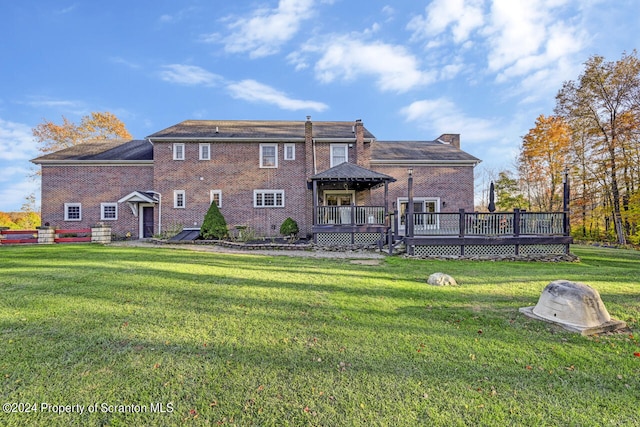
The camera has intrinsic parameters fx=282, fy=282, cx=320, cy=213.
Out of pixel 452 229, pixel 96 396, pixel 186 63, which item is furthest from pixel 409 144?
pixel 96 396

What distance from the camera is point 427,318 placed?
4.18 meters

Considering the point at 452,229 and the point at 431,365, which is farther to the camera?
the point at 452,229

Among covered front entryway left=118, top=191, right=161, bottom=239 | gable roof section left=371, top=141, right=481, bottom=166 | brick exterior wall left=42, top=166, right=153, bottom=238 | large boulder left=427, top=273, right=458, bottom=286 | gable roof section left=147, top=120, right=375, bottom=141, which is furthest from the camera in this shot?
gable roof section left=371, top=141, right=481, bottom=166

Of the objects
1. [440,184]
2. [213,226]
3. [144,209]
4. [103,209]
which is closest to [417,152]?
[440,184]

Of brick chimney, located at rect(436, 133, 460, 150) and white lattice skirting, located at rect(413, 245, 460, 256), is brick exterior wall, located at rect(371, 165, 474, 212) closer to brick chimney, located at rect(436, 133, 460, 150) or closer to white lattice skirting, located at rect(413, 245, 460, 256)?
brick chimney, located at rect(436, 133, 460, 150)

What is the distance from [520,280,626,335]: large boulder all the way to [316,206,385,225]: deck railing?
923cm

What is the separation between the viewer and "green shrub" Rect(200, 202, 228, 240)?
14719 millimetres

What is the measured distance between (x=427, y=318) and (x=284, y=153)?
14477 mm

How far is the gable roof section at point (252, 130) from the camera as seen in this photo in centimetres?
1683

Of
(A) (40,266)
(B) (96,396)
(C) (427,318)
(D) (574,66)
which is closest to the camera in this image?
(B) (96,396)

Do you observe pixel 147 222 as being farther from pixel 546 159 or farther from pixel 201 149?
pixel 546 159

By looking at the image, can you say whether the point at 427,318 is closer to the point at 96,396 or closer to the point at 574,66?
the point at 96,396

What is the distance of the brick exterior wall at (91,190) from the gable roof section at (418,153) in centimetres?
1474

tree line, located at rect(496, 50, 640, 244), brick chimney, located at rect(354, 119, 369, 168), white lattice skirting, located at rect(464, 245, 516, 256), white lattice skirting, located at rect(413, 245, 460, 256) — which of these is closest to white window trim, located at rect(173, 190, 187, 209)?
brick chimney, located at rect(354, 119, 369, 168)
